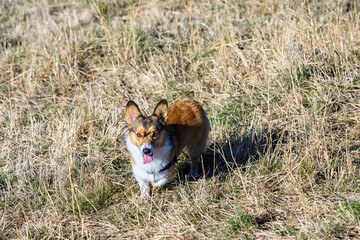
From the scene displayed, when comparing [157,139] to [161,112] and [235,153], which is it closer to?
[161,112]

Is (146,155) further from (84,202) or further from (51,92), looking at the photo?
(51,92)

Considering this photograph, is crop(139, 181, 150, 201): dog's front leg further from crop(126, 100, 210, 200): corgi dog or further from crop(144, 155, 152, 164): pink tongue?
crop(144, 155, 152, 164): pink tongue

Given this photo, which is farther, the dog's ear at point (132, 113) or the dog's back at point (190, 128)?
the dog's back at point (190, 128)

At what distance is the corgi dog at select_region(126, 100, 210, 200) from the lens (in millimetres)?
4719

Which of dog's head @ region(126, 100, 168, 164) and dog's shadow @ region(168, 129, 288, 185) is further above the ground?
dog's head @ region(126, 100, 168, 164)

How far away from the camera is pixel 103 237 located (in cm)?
444

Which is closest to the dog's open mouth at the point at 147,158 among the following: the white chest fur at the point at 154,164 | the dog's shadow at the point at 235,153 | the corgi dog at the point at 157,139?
the corgi dog at the point at 157,139

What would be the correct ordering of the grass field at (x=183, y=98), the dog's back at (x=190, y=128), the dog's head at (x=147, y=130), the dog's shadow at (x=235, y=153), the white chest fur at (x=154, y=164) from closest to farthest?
the grass field at (x=183, y=98) < the dog's head at (x=147, y=130) < the white chest fur at (x=154, y=164) < the dog's back at (x=190, y=128) < the dog's shadow at (x=235, y=153)

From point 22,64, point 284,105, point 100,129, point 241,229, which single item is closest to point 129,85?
point 100,129

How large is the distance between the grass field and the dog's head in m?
0.61


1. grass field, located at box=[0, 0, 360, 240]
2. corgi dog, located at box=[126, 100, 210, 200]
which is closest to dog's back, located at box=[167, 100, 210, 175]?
corgi dog, located at box=[126, 100, 210, 200]

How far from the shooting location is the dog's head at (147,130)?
183 inches

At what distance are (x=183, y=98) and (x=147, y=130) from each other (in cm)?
226

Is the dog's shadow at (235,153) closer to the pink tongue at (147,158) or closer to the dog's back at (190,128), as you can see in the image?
the dog's back at (190,128)
